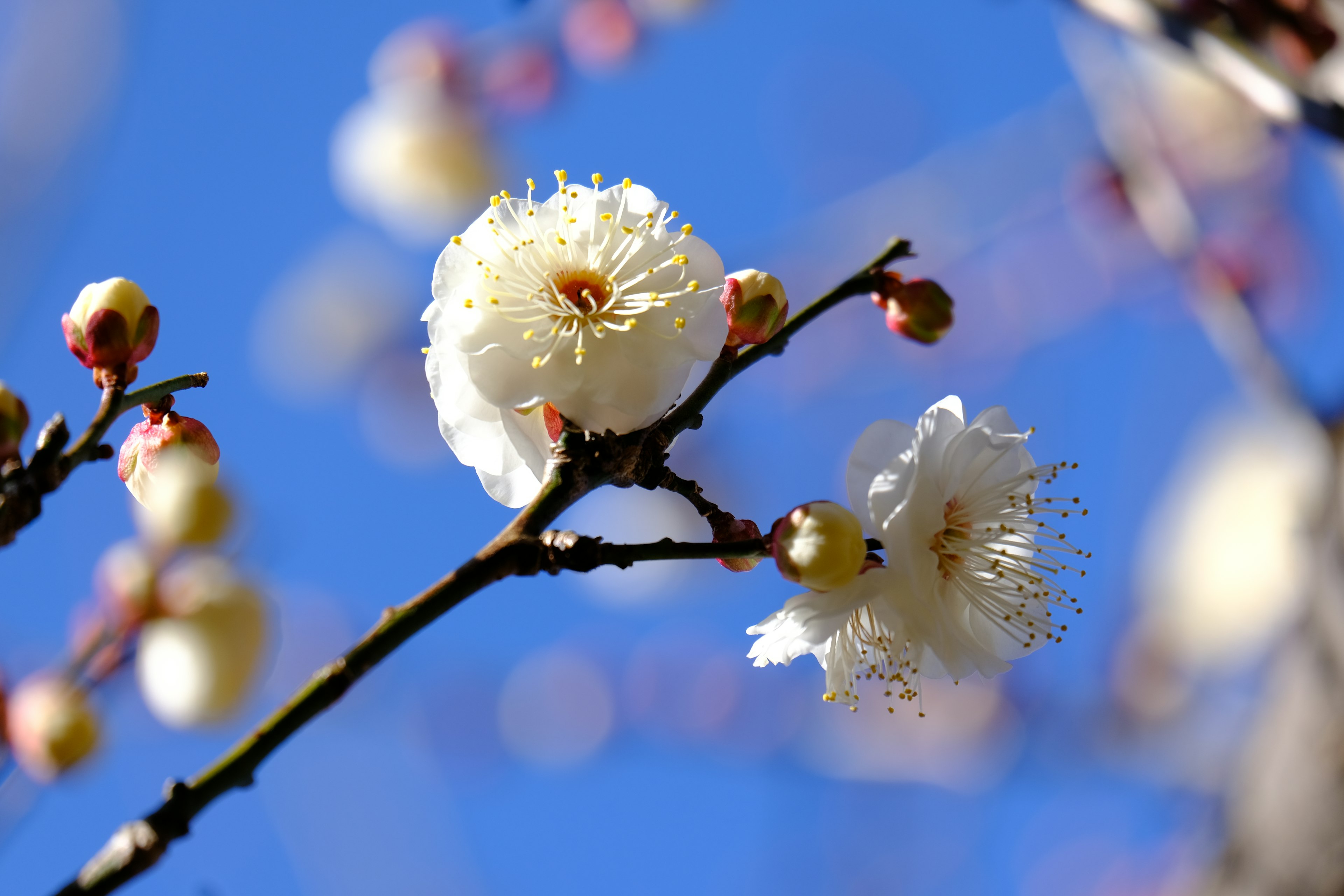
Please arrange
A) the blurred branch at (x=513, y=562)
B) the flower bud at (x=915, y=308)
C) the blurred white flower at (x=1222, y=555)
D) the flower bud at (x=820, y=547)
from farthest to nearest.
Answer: the blurred white flower at (x=1222, y=555)
the flower bud at (x=915, y=308)
the flower bud at (x=820, y=547)
the blurred branch at (x=513, y=562)

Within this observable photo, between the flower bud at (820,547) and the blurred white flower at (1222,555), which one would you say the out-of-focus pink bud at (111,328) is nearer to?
the flower bud at (820,547)

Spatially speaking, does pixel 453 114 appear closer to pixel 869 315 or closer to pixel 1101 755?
pixel 869 315

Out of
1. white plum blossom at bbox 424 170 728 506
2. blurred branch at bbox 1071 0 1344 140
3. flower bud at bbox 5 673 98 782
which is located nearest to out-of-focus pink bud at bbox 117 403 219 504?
white plum blossom at bbox 424 170 728 506

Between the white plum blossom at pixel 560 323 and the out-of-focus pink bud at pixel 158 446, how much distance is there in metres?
0.12

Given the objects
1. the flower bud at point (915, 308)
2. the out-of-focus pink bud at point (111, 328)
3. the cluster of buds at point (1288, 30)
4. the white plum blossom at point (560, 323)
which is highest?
the cluster of buds at point (1288, 30)

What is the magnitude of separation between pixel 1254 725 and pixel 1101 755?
1296mm

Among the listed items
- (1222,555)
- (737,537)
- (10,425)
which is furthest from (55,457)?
(1222,555)

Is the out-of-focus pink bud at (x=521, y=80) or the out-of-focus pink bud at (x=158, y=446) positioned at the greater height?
the out-of-focus pink bud at (x=521, y=80)

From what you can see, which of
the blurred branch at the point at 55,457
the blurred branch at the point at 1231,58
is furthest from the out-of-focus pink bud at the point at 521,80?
the blurred branch at the point at 55,457

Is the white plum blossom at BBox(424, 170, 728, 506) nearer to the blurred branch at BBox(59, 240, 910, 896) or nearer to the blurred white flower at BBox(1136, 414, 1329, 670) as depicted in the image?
the blurred branch at BBox(59, 240, 910, 896)

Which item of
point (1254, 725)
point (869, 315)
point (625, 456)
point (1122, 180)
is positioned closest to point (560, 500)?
point (625, 456)

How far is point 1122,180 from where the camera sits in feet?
6.77

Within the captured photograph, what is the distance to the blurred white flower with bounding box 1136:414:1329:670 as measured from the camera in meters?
3.51

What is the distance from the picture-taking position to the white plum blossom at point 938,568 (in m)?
0.51
